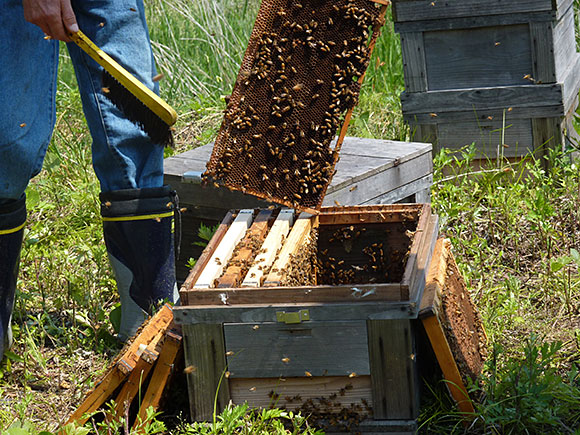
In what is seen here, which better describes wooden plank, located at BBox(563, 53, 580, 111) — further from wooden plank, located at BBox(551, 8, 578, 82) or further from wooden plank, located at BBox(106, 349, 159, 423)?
wooden plank, located at BBox(106, 349, 159, 423)

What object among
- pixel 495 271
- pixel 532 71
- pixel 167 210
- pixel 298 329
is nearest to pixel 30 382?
pixel 167 210

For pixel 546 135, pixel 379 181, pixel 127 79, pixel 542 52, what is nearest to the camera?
pixel 127 79

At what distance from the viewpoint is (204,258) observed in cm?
243

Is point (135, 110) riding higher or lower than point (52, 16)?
lower

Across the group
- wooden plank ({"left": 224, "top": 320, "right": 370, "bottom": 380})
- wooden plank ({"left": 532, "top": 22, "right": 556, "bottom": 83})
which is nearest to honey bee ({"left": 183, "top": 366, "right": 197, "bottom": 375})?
wooden plank ({"left": 224, "top": 320, "right": 370, "bottom": 380})

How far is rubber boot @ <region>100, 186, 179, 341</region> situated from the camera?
9.09ft

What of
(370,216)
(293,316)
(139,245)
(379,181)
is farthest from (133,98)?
(379,181)

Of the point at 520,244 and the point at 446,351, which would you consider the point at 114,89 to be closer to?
the point at 446,351

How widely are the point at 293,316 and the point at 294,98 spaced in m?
0.87

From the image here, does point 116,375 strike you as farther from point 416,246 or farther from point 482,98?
point 482,98

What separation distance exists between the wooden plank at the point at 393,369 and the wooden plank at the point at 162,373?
0.58 meters

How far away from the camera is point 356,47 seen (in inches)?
103

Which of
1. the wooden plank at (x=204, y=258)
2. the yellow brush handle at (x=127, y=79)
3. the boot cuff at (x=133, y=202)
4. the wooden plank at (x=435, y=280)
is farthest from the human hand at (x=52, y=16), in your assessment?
the wooden plank at (x=435, y=280)

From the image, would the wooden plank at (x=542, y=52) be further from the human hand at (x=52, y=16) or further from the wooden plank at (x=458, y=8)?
the human hand at (x=52, y=16)
